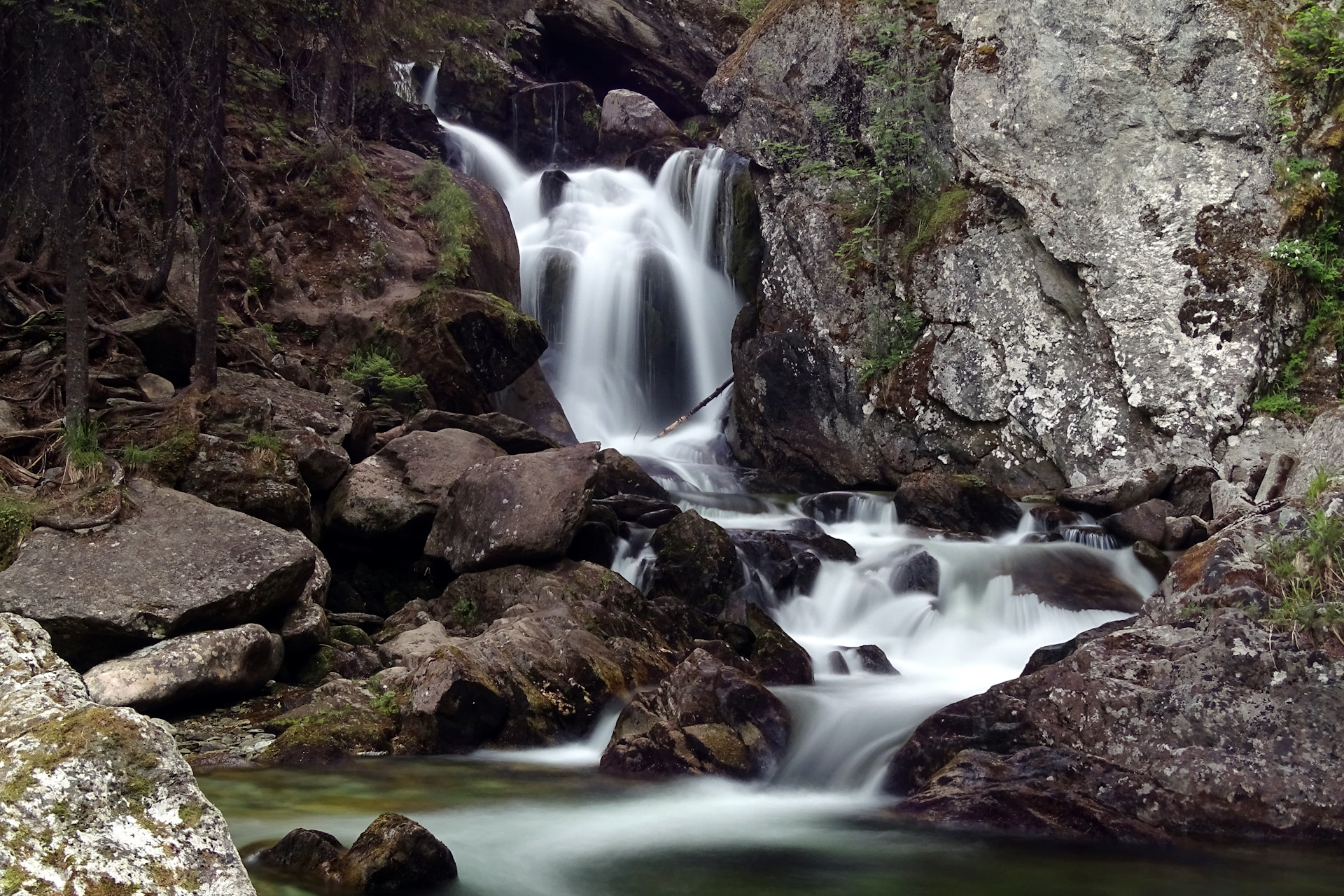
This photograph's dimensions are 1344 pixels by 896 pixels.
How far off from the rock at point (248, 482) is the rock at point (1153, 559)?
835 centimetres

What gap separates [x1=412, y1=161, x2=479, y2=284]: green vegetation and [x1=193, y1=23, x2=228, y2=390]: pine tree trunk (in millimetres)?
5313

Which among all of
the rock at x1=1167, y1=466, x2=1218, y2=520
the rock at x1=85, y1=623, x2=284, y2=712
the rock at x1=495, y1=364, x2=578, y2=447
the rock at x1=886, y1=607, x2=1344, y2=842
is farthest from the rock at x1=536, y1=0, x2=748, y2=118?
the rock at x1=886, y1=607, x2=1344, y2=842

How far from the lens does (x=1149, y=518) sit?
11.3 metres

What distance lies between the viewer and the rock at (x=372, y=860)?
4.49 m

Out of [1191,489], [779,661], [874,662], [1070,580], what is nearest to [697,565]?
[779,661]

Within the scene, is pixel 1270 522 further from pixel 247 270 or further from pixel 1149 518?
pixel 247 270

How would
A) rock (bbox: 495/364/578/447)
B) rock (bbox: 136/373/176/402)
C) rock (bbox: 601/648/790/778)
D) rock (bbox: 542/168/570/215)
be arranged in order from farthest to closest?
1. rock (bbox: 542/168/570/215)
2. rock (bbox: 495/364/578/447)
3. rock (bbox: 136/373/176/402)
4. rock (bbox: 601/648/790/778)

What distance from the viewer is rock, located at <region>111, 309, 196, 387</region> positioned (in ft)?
34.9

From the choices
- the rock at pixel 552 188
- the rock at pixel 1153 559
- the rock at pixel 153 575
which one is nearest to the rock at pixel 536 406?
the rock at pixel 552 188

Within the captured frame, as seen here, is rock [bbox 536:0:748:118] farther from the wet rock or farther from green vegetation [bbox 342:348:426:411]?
the wet rock

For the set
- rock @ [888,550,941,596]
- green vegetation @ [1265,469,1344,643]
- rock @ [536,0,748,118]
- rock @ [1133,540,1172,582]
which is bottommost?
rock @ [888,550,941,596]

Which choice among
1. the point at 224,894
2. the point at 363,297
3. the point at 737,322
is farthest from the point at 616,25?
the point at 224,894

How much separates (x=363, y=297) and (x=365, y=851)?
1169 centimetres

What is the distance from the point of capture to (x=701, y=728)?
22.7ft
